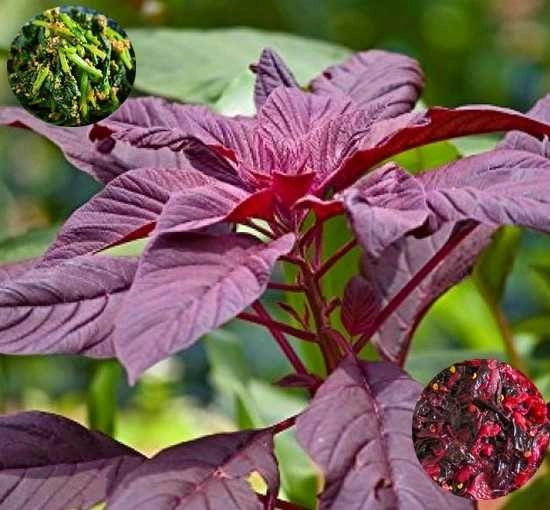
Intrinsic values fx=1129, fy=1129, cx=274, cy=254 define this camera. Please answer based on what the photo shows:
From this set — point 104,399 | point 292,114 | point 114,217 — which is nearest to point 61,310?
point 114,217

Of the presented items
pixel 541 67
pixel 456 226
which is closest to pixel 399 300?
pixel 456 226

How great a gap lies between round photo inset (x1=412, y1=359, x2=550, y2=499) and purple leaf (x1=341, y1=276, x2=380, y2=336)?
0.31 feet

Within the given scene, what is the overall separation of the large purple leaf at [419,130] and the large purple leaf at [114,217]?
A: 0.23ft

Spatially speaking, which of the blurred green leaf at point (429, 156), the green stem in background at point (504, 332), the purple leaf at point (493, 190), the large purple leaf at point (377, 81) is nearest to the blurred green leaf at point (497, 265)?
the green stem in background at point (504, 332)

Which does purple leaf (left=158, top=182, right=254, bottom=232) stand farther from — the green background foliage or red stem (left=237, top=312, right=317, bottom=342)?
the green background foliage

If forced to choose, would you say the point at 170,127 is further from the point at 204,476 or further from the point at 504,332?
the point at 504,332

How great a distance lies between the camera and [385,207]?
0.41m

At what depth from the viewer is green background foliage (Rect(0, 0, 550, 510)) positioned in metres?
0.81

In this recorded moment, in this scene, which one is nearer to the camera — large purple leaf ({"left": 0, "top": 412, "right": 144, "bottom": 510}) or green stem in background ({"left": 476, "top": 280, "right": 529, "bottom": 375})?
large purple leaf ({"left": 0, "top": 412, "right": 144, "bottom": 510})

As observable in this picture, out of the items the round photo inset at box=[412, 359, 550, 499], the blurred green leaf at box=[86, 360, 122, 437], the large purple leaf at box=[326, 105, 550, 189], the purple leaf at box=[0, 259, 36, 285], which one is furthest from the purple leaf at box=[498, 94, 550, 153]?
the blurred green leaf at box=[86, 360, 122, 437]

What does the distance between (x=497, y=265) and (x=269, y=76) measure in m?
0.31

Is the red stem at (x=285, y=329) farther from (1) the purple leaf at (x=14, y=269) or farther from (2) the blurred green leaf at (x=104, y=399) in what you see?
(2) the blurred green leaf at (x=104, y=399)

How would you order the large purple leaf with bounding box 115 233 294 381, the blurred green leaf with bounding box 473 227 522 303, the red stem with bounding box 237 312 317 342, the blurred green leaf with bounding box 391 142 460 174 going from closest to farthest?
1. the large purple leaf with bounding box 115 233 294 381
2. the red stem with bounding box 237 312 317 342
3. the blurred green leaf with bounding box 391 142 460 174
4. the blurred green leaf with bounding box 473 227 522 303

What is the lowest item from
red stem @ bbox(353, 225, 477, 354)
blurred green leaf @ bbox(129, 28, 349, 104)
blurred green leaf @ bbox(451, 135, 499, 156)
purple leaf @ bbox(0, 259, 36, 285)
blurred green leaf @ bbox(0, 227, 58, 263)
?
blurred green leaf @ bbox(0, 227, 58, 263)
